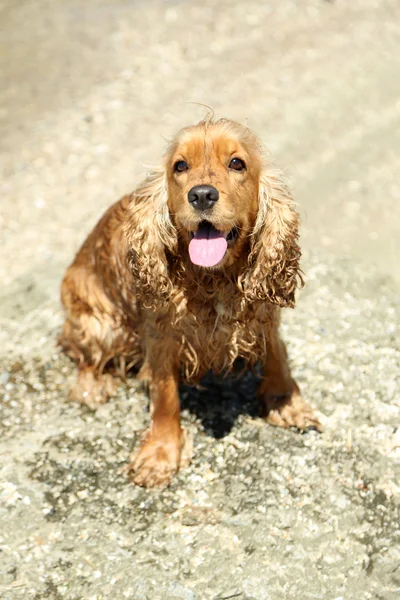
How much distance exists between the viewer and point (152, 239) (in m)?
3.88

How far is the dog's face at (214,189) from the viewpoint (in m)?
3.54

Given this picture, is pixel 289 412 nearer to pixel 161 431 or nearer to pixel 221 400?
pixel 221 400

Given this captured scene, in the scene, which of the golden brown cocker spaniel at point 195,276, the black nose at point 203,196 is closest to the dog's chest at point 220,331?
the golden brown cocker spaniel at point 195,276

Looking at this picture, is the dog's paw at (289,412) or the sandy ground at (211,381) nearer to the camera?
the sandy ground at (211,381)

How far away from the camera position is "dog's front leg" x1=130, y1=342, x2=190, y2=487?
4.26m

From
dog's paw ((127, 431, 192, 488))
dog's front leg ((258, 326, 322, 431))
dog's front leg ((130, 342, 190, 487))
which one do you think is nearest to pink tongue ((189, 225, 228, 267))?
dog's front leg ((130, 342, 190, 487))

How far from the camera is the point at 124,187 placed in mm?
7359

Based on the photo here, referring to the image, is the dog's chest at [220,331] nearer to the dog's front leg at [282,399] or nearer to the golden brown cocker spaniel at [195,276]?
the golden brown cocker spaniel at [195,276]

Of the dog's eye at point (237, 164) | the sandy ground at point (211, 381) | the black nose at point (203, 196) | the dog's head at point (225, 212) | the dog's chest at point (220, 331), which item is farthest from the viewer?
the dog's chest at point (220, 331)

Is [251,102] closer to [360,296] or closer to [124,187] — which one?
[124,187]

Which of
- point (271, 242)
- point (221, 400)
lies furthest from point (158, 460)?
point (271, 242)

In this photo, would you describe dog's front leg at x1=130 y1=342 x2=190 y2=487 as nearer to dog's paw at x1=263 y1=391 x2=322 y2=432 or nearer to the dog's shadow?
the dog's shadow

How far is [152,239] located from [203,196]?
1.69 feet

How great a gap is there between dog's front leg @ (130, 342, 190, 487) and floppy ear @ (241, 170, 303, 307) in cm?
70
